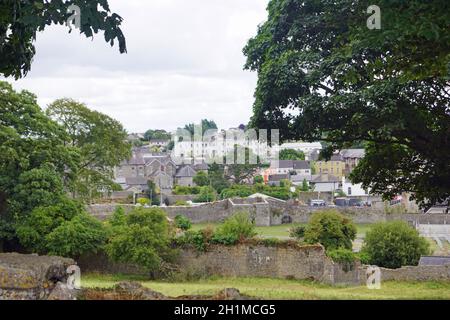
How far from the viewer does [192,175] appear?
84.8 m

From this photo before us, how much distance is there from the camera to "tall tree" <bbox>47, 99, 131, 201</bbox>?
121ft

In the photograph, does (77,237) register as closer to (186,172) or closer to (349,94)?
(349,94)

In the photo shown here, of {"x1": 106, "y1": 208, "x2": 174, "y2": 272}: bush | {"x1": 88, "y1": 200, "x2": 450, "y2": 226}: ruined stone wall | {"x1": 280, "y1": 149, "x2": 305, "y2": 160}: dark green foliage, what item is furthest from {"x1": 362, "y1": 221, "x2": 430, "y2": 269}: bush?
{"x1": 280, "y1": 149, "x2": 305, "y2": 160}: dark green foliage

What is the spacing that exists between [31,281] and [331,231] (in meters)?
21.9

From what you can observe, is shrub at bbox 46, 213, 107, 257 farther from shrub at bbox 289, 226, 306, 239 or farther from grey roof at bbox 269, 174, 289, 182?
grey roof at bbox 269, 174, 289, 182

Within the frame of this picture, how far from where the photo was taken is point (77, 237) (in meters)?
24.1

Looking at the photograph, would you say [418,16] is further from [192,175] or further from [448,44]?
[192,175]

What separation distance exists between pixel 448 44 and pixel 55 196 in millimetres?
18040

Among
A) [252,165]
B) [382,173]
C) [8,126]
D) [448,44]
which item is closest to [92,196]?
[8,126]

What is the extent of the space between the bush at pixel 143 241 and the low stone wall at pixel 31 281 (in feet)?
48.3

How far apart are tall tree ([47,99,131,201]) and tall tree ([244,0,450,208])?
2103cm

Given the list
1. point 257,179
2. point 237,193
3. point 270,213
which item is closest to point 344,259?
point 270,213

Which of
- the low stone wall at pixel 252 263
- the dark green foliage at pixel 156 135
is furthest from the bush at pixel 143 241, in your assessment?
the dark green foliage at pixel 156 135

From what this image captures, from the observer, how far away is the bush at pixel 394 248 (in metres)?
27.1
